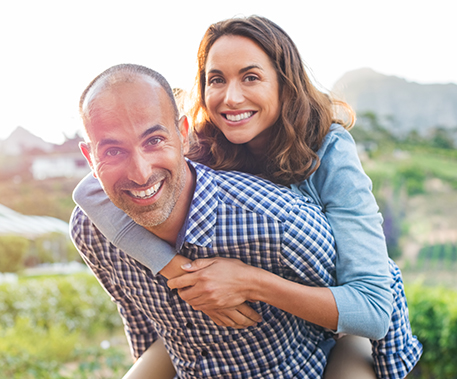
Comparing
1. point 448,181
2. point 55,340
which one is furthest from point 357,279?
point 448,181

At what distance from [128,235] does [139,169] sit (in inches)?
14.0

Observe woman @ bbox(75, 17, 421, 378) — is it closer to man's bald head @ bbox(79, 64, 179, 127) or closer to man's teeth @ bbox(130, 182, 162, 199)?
man's teeth @ bbox(130, 182, 162, 199)

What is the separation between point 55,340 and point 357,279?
4.53 meters

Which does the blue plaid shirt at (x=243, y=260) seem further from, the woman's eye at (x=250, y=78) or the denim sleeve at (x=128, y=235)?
the woman's eye at (x=250, y=78)

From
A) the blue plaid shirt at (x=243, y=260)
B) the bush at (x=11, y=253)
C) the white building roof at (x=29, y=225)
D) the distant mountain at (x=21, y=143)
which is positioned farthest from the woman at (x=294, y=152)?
the distant mountain at (x=21, y=143)

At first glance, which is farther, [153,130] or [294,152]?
[294,152]

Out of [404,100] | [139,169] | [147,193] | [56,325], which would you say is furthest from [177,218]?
[404,100]

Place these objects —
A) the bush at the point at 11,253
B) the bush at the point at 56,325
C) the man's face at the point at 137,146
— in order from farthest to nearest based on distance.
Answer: the bush at the point at 11,253 → the bush at the point at 56,325 → the man's face at the point at 137,146

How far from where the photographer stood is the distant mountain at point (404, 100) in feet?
Result: 39.3

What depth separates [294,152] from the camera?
2.03 meters

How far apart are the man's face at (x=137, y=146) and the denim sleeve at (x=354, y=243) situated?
659mm

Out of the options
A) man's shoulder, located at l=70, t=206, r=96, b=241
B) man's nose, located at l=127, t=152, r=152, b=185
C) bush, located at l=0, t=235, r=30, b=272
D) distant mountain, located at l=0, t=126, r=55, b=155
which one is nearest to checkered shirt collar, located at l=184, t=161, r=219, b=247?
man's nose, located at l=127, t=152, r=152, b=185

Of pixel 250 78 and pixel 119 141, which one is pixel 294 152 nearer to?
pixel 250 78

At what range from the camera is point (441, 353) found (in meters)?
3.81
